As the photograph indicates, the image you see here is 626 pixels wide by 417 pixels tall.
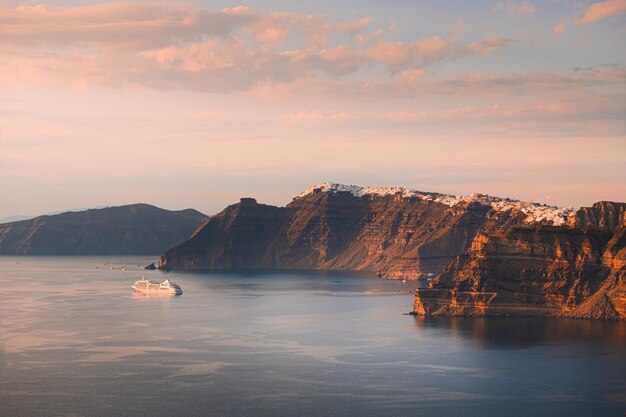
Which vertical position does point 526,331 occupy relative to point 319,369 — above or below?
above

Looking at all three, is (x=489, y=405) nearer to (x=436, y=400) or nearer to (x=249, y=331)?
(x=436, y=400)

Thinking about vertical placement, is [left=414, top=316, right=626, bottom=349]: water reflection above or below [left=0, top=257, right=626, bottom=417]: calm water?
above

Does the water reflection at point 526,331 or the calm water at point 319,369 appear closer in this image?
the calm water at point 319,369

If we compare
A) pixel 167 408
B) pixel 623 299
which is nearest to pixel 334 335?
pixel 623 299

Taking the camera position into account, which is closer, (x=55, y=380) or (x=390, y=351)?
(x=55, y=380)

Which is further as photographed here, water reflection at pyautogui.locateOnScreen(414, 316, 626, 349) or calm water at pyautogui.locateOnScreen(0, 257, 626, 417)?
water reflection at pyautogui.locateOnScreen(414, 316, 626, 349)
